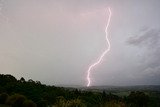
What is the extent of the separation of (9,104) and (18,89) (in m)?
21.4

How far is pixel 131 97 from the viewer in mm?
78312

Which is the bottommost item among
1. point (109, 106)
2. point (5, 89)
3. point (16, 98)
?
point (109, 106)

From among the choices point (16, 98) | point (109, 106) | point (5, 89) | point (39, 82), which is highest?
point (39, 82)

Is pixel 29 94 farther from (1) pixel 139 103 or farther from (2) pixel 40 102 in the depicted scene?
(1) pixel 139 103

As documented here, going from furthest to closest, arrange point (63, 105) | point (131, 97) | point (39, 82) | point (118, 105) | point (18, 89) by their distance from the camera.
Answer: point (39, 82) < point (131, 97) < point (18, 89) < point (63, 105) < point (118, 105)

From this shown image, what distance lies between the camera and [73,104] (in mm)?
35781

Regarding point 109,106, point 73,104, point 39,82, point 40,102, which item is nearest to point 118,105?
point 109,106

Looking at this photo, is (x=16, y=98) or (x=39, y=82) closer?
(x=16, y=98)

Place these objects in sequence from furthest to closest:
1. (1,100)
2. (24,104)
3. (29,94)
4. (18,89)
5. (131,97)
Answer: (131,97) < (18,89) < (29,94) < (1,100) < (24,104)

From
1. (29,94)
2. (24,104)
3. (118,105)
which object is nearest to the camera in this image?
(118,105)

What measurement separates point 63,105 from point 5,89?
41297mm

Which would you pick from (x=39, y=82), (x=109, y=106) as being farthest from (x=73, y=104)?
(x=39, y=82)

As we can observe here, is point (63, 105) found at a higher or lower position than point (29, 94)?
lower

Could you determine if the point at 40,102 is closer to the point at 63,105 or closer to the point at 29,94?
the point at 29,94
